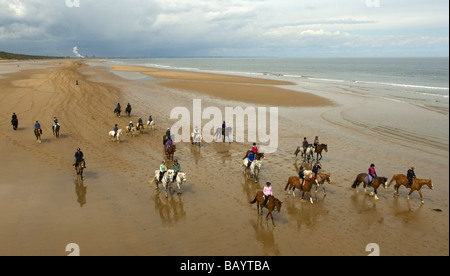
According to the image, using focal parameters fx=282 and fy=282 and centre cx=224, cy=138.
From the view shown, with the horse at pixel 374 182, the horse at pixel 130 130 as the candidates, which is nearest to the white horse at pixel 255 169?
the horse at pixel 374 182

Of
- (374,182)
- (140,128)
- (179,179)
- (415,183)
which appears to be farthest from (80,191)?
(415,183)

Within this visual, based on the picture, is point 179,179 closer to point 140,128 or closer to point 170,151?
point 170,151

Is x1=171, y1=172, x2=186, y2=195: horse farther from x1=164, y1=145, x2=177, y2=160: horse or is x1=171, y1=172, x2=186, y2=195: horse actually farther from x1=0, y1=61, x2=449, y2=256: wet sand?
x1=164, y1=145, x2=177, y2=160: horse

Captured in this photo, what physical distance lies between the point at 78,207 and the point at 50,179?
437 centimetres

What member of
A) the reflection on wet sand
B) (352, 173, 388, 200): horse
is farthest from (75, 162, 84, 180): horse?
(352, 173, 388, 200): horse

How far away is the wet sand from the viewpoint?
10.5 metres

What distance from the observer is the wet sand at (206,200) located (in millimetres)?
10461

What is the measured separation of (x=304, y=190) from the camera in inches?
547

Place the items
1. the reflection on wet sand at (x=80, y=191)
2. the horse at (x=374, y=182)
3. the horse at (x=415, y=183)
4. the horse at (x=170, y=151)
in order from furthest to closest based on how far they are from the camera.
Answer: the horse at (x=170, y=151), the horse at (x=374, y=182), the horse at (x=415, y=183), the reflection on wet sand at (x=80, y=191)

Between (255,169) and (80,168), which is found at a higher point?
(80,168)

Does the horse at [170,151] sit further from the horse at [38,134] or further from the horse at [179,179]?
the horse at [38,134]

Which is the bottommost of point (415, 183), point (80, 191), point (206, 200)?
point (206, 200)

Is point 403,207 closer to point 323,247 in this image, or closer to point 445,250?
point 445,250

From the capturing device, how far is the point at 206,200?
547 inches
